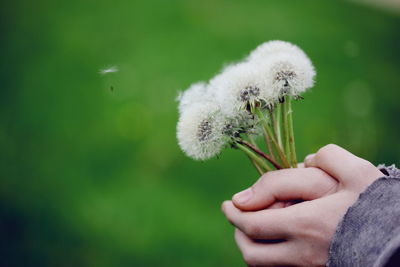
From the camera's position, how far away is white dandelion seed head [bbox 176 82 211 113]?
132 centimetres

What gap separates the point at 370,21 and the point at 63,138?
425cm

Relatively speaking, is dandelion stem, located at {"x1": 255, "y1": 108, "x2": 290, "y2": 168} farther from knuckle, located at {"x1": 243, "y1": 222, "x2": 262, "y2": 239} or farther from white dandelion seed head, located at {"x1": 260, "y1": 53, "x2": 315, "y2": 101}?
knuckle, located at {"x1": 243, "y1": 222, "x2": 262, "y2": 239}

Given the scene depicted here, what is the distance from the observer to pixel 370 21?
18.4 feet

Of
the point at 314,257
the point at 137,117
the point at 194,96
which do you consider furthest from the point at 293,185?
the point at 137,117

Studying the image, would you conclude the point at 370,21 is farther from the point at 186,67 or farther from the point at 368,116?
the point at 186,67

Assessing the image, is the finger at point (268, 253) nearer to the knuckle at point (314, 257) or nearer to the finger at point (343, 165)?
the knuckle at point (314, 257)

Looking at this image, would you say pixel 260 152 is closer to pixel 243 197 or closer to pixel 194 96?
pixel 243 197

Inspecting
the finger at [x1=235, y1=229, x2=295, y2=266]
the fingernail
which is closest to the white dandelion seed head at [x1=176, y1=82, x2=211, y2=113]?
the fingernail

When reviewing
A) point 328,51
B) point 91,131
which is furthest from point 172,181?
point 328,51

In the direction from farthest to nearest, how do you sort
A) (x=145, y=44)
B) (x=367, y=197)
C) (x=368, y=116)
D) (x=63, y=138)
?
1. (x=145, y=44)
2. (x=368, y=116)
3. (x=63, y=138)
4. (x=367, y=197)

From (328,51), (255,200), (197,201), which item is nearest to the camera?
(255,200)

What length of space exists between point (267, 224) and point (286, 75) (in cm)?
40

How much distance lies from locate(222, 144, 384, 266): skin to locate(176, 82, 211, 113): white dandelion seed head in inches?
11.8

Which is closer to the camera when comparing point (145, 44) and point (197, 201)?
point (197, 201)
